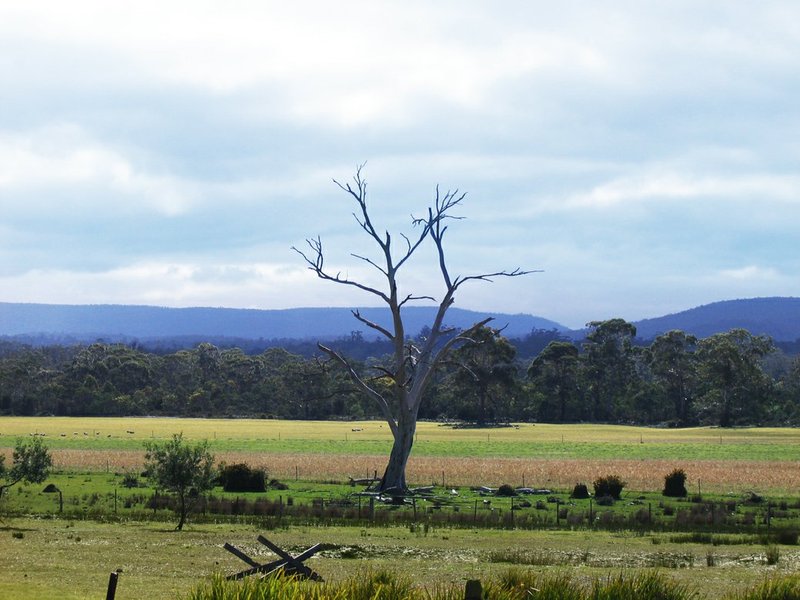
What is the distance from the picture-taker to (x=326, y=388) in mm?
166125

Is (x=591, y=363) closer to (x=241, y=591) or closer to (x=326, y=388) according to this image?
(x=326, y=388)

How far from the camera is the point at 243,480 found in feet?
164

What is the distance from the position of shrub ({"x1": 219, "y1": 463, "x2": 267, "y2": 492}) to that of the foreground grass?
13055 millimetres

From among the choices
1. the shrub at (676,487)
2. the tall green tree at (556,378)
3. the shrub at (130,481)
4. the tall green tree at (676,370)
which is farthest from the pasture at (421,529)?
the tall green tree at (556,378)

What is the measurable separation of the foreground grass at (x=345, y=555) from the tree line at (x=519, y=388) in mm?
93819

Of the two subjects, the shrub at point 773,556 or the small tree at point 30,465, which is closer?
the shrub at point 773,556

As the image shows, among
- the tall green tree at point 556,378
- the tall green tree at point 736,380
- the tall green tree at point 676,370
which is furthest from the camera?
the tall green tree at point 556,378

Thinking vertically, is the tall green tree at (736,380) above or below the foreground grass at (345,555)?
above

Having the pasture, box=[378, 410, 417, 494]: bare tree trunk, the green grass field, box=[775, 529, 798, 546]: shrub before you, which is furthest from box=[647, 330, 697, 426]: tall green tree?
box=[775, 529, 798, 546]: shrub

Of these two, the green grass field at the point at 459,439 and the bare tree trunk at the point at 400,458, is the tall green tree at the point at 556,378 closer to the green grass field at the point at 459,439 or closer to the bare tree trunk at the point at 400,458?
the green grass field at the point at 459,439

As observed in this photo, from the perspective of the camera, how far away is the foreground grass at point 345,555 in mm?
23156

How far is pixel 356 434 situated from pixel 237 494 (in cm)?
7318

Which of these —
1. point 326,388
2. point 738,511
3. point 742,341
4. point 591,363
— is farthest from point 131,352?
point 738,511

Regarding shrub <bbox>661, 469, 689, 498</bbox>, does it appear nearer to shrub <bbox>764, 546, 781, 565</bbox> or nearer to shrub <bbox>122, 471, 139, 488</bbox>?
shrub <bbox>764, 546, 781, 565</bbox>
